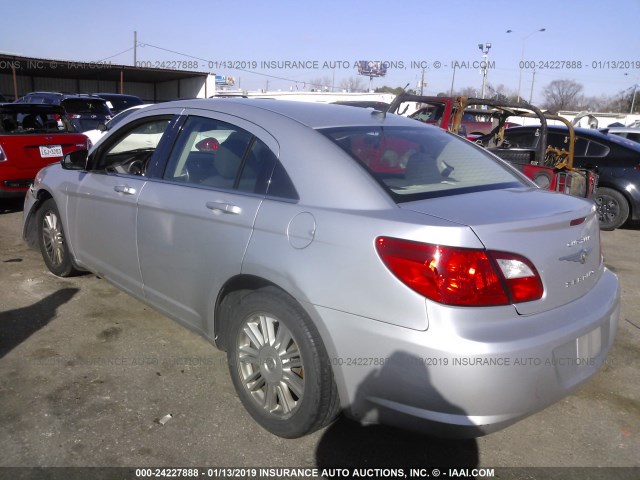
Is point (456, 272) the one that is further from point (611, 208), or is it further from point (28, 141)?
point (611, 208)

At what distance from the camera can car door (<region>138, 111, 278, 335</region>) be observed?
2.86m

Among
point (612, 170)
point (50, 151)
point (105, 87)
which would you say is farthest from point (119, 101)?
point (105, 87)

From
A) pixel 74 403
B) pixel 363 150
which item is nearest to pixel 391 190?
pixel 363 150

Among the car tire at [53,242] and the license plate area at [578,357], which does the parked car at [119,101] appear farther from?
the license plate area at [578,357]

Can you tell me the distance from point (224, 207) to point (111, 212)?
1267mm

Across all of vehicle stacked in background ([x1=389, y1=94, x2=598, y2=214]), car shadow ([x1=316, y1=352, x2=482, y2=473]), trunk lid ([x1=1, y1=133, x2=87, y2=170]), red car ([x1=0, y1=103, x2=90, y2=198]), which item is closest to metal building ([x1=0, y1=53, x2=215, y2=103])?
red car ([x1=0, y1=103, x2=90, y2=198])

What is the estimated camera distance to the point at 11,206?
8.44m

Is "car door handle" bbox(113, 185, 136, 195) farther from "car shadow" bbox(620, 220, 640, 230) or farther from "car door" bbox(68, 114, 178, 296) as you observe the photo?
"car shadow" bbox(620, 220, 640, 230)

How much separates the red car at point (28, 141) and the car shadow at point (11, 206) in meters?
0.74

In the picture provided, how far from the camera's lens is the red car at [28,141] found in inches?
293

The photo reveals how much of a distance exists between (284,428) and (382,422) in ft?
1.79

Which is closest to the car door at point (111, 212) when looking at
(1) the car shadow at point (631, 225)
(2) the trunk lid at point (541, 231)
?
(2) the trunk lid at point (541, 231)

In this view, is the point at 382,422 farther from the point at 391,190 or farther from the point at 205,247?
the point at 205,247

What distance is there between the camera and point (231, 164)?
3.08 meters
